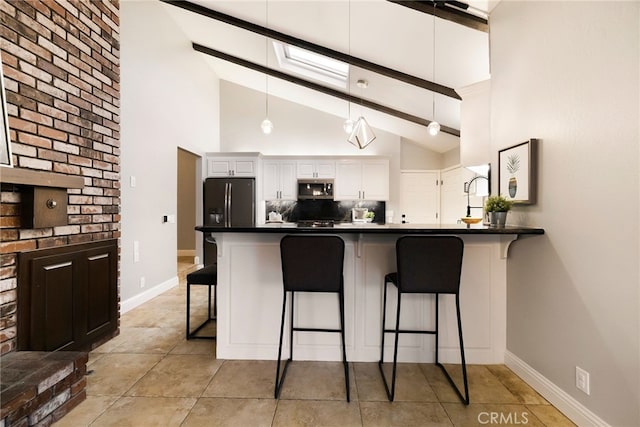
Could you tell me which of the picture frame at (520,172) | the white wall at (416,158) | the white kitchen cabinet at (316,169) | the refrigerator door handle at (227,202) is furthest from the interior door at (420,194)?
the picture frame at (520,172)

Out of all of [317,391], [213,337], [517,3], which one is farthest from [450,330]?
[517,3]

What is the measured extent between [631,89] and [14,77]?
3.18 metres

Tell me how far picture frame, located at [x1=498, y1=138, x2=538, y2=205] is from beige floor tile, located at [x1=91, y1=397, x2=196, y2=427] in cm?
246

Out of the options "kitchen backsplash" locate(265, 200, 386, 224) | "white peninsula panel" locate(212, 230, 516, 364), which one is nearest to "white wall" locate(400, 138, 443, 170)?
"kitchen backsplash" locate(265, 200, 386, 224)

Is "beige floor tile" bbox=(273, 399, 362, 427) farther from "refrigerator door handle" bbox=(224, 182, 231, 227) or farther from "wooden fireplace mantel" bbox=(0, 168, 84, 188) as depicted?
"refrigerator door handle" bbox=(224, 182, 231, 227)

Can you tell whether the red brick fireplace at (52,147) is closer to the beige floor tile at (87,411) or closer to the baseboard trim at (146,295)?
the beige floor tile at (87,411)

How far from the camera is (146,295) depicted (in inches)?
139

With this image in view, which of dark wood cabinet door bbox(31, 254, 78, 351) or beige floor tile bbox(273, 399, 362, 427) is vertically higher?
dark wood cabinet door bbox(31, 254, 78, 351)

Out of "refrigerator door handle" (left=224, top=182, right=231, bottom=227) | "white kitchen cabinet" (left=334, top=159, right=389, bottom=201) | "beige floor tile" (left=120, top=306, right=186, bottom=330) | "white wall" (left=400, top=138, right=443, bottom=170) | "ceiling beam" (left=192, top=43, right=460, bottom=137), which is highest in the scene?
"ceiling beam" (left=192, top=43, right=460, bottom=137)

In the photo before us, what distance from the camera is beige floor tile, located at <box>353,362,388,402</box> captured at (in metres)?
1.77

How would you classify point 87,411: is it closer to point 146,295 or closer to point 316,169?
point 146,295

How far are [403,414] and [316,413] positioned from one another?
1.60 feet

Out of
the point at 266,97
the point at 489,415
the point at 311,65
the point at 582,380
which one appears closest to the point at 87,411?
the point at 489,415

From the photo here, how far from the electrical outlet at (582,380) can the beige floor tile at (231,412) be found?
5.45ft
